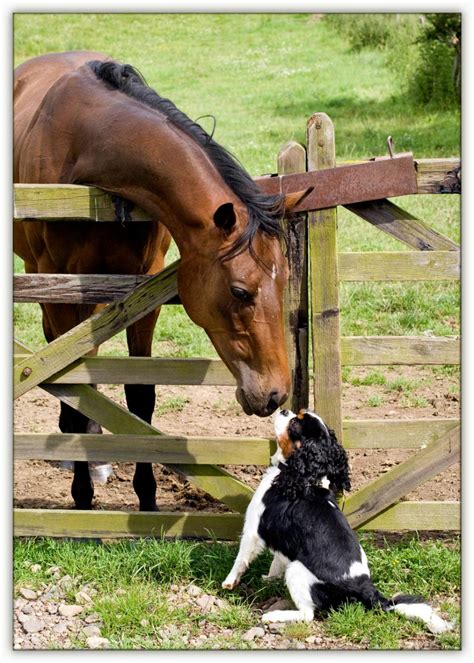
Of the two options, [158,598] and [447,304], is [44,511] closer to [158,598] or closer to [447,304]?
[158,598]

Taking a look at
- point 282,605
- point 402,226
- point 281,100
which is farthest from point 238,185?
point 281,100

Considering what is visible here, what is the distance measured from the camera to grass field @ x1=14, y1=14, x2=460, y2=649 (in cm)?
413

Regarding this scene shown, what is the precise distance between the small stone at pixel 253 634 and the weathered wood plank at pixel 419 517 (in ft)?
2.73

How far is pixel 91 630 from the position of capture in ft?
13.3

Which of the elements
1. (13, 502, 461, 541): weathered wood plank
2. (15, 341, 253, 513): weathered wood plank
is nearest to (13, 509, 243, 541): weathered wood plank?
(13, 502, 461, 541): weathered wood plank

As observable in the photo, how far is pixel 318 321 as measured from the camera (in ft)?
14.2

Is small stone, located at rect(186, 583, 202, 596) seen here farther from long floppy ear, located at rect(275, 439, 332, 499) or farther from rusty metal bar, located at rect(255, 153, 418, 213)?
rusty metal bar, located at rect(255, 153, 418, 213)

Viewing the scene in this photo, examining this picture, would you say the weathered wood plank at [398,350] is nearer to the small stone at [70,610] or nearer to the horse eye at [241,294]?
the horse eye at [241,294]

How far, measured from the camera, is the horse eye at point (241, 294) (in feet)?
13.0

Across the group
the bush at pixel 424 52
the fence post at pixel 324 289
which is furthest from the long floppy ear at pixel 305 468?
the bush at pixel 424 52

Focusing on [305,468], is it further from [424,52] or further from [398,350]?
[424,52]

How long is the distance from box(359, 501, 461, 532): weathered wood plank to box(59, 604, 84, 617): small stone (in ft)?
4.61

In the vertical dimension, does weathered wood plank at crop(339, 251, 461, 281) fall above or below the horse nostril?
above

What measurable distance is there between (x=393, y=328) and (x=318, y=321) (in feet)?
11.2
